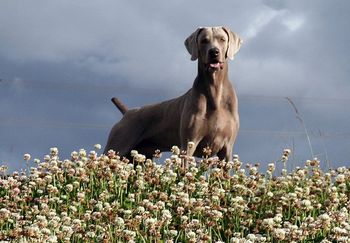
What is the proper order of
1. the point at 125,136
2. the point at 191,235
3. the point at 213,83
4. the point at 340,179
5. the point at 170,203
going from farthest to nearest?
the point at 125,136 → the point at 213,83 → the point at 340,179 → the point at 170,203 → the point at 191,235

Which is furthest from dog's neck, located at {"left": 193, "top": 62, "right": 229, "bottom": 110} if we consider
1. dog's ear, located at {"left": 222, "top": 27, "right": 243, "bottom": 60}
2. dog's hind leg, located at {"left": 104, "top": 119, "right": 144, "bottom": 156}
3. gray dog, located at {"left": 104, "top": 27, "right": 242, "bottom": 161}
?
dog's hind leg, located at {"left": 104, "top": 119, "right": 144, "bottom": 156}

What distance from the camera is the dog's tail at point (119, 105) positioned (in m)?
13.9

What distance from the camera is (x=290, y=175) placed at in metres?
10.2

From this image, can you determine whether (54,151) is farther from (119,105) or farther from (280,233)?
(280,233)

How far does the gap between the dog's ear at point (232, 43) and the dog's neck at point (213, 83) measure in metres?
0.21

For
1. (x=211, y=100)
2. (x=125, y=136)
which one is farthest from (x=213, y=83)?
(x=125, y=136)

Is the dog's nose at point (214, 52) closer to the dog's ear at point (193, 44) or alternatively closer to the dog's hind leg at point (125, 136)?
the dog's ear at point (193, 44)

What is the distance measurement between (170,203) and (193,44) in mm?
3514

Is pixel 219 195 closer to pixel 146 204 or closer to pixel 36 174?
pixel 146 204

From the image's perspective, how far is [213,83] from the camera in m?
11.0

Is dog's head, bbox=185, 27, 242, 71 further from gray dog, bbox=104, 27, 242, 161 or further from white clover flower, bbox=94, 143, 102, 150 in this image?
white clover flower, bbox=94, 143, 102, 150

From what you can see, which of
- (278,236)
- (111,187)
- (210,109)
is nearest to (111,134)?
(210,109)

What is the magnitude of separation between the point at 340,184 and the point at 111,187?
3.07 metres

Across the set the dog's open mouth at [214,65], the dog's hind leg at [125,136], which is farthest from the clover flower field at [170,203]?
the dog's hind leg at [125,136]
